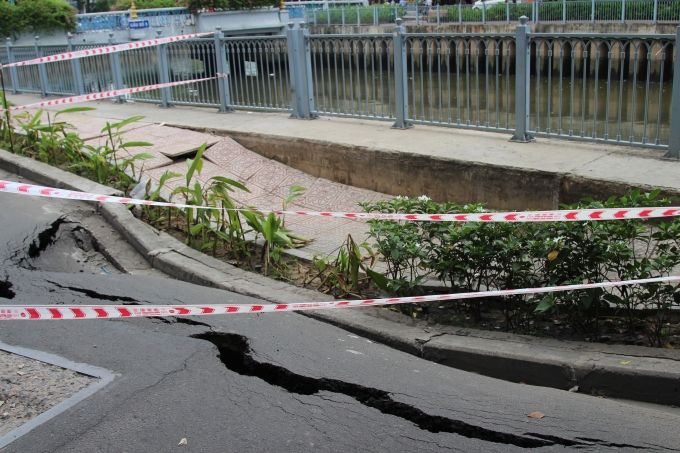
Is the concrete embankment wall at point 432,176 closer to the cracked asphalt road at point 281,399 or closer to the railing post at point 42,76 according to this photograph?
the cracked asphalt road at point 281,399

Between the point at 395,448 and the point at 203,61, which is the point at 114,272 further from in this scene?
the point at 203,61

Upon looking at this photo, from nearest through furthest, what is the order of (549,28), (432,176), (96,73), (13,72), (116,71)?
(432,176) < (116,71) < (96,73) < (13,72) < (549,28)

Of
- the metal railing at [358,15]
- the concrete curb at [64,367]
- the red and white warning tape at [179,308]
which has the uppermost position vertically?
the metal railing at [358,15]

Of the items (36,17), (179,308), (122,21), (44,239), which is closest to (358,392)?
(179,308)

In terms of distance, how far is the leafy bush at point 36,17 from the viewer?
30.6 metres

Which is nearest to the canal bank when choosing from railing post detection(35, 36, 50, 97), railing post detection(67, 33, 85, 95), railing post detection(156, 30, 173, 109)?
railing post detection(156, 30, 173, 109)

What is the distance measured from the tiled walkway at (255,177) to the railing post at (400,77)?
1436 mm

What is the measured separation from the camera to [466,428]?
11.1ft

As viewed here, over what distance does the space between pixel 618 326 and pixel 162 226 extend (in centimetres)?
448

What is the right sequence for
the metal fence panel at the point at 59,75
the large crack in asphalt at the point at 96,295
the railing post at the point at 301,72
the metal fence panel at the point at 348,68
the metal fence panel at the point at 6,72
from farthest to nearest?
1. the metal fence panel at the point at 6,72
2. the metal fence panel at the point at 59,75
3. the railing post at the point at 301,72
4. the metal fence panel at the point at 348,68
5. the large crack in asphalt at the point at 96,295

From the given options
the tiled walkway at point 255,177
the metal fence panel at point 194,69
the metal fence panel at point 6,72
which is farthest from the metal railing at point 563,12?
the tiled walkway at point 255,177

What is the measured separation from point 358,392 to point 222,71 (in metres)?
8.65

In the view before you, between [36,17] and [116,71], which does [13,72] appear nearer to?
[116,71]

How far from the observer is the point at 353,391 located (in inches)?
149
